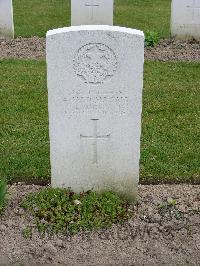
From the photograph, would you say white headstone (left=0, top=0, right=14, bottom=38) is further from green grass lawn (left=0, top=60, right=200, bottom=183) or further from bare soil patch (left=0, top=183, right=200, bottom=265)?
bare soil patch (left=0, top=183, right=200, bottom=265)

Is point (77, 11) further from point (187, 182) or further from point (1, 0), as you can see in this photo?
point (187, 182)

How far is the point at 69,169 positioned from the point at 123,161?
17.0 inches

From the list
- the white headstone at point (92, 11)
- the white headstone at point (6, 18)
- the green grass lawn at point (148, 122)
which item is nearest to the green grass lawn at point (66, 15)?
the white headstone at point (6, 18)

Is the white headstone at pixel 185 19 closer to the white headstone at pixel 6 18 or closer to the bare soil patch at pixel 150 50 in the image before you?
the bare soil patch at pixel 150 50

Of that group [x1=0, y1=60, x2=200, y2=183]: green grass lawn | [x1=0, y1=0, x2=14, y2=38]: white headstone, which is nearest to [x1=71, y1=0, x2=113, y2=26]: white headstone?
[x1=0, y1=0, x2=14, y2=38]: white headstone

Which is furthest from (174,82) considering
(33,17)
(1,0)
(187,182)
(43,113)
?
(33,17)

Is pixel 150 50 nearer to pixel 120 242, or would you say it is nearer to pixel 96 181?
pixel 96 181

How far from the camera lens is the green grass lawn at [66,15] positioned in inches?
444

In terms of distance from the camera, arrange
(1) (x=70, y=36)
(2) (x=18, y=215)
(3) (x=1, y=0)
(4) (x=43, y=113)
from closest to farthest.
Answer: (1) (x=70, y=36) → (2) (x=18, y=215) → (4) (x=43, y=113) → (3) (x=1, y=0)

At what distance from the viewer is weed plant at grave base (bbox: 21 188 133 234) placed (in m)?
4.16

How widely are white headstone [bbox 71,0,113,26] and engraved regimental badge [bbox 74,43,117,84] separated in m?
6.30

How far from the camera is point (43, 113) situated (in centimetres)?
663

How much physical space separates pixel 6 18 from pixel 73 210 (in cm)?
640

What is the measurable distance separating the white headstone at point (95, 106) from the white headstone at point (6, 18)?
19.9ft
